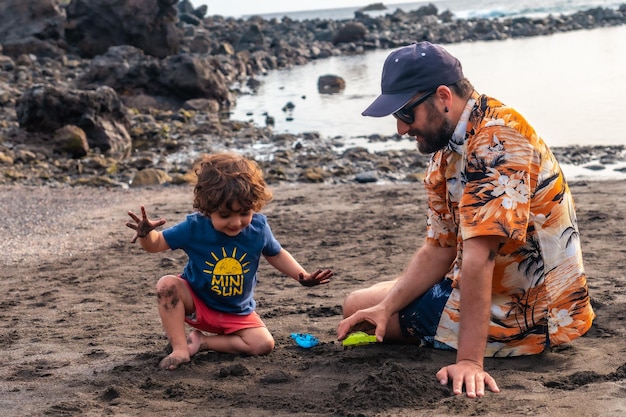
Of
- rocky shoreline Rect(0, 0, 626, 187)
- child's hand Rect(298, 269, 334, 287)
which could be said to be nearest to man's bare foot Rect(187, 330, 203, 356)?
child's hand Rect(298, 269, 334, 287)

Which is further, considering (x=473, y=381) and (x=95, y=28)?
(x=95, y=28)

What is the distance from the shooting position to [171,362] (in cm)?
387

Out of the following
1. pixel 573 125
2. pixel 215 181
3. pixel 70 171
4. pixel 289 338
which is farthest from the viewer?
pixel 573 125

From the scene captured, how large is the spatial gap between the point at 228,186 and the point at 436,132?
0.96m

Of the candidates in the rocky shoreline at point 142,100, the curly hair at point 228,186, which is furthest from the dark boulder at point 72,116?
the curly hair at point 228,186

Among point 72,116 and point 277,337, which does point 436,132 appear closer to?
point 277,337

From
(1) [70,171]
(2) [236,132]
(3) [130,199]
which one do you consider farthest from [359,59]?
(3) [130,199]

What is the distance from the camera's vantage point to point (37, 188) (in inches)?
388

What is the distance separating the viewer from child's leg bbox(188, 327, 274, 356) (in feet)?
13.4

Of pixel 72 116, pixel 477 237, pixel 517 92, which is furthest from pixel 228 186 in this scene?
pixel 517 92

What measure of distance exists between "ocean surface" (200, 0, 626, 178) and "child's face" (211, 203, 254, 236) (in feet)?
22.1

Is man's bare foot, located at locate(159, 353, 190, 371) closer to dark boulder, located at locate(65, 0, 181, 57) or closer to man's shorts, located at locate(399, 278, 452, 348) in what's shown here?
man's shorts, located at locate(399, 278, 452, 348)

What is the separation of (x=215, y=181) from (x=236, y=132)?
10.9 metres

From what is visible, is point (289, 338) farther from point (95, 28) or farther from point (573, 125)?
point (95, 28)
